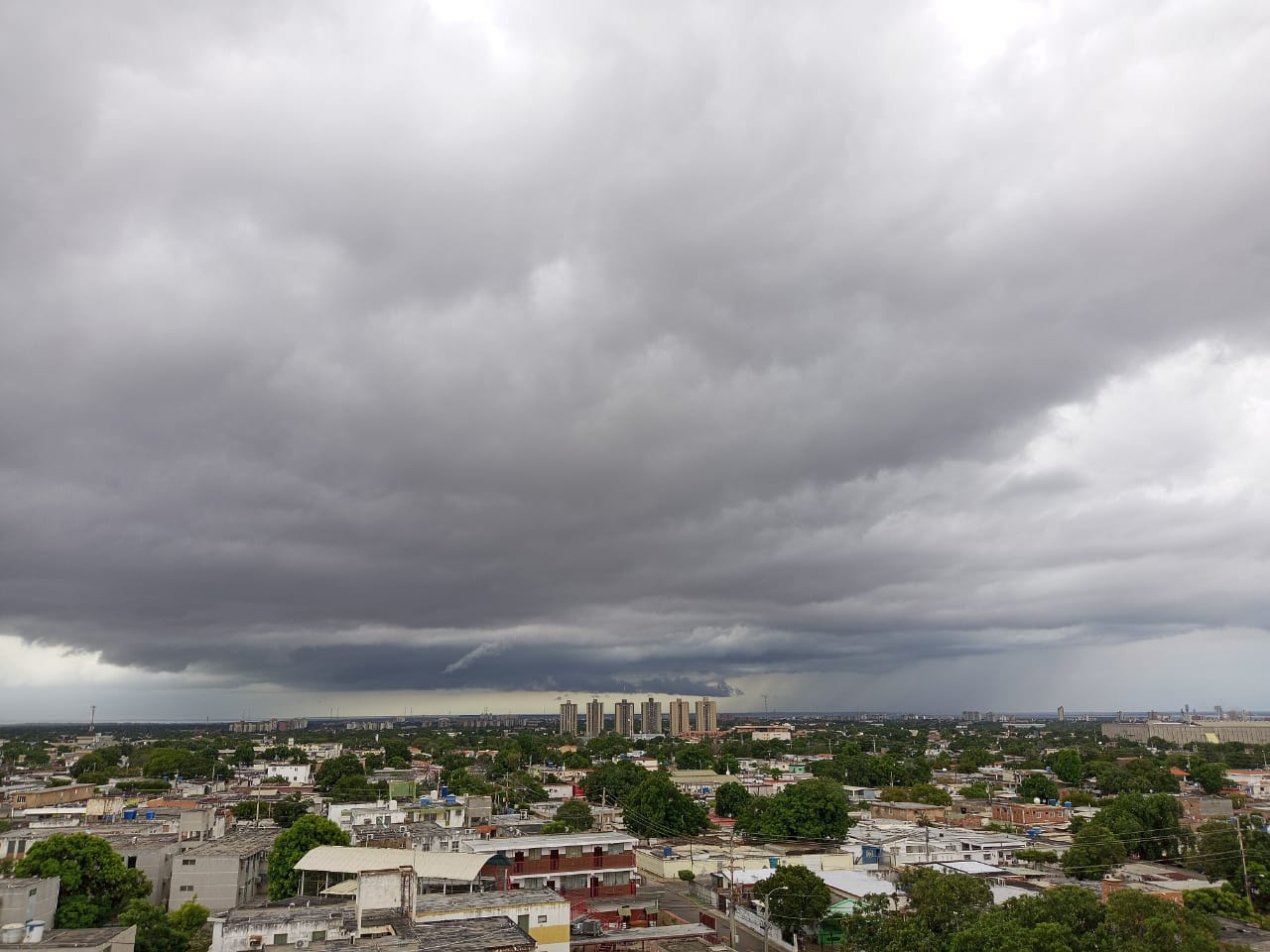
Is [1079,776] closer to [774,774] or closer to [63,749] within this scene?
[774,774]

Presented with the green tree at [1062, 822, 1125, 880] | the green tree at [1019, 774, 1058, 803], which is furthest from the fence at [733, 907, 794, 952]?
the green tree at [1019, 774, 1058, 803]

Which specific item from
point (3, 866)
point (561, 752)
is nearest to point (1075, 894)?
point (3, 866)

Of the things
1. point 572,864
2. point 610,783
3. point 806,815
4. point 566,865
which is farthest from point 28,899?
point 610,783

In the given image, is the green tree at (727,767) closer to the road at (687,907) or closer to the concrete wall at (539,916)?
the road at (687,907)

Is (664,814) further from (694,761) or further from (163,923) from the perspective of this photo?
(694,761)

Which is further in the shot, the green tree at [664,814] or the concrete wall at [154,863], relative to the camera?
the green tree at [664,814]

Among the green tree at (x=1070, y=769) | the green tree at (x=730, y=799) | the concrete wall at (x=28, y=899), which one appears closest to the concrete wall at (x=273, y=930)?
the concrete wall at (x=28, y=899)

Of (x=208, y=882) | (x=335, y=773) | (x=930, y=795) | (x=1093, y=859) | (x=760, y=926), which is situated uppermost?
(x=208, y=882)
